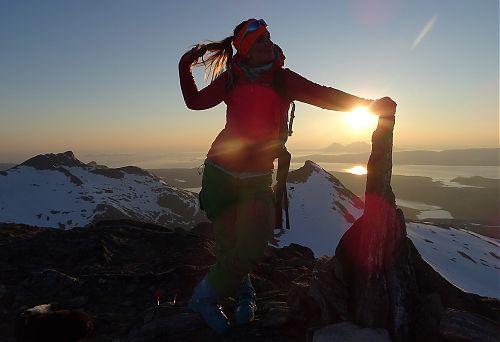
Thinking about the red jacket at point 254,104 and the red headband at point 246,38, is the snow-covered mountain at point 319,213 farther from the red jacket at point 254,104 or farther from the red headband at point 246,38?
the red headband at point 246,38

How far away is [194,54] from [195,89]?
544 mm

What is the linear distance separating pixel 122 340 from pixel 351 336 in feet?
14.5

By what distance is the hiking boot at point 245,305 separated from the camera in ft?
25.2

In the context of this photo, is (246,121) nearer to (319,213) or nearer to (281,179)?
(281,179)

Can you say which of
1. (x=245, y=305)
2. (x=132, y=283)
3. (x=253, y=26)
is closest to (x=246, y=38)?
(x=253, y=26)

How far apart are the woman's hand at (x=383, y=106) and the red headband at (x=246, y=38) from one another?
76.7 inches

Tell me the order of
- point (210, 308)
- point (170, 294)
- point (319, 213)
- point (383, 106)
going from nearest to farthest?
point (383, 106)
point (210, 308)
point (170, 294)
point (319, 213)

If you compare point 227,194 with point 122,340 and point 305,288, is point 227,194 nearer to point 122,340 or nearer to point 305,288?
point 305,288

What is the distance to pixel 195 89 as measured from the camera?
6828 mm

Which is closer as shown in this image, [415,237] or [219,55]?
Result: [219,55]

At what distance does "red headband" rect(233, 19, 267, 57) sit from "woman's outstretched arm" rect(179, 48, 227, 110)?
54cm

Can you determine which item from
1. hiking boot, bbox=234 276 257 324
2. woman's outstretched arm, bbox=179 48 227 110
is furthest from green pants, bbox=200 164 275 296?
woman's outstretched arm, bbox=179 48 227 110

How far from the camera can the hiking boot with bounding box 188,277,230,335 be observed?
24.1 feet

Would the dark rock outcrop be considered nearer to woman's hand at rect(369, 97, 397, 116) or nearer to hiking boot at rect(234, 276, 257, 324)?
hiking boot at rect(234, 276, 257, 324)
